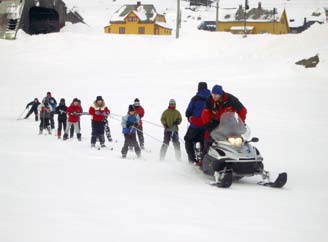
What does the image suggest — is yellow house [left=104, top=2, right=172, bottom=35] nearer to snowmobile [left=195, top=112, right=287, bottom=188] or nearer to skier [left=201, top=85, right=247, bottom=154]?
skier [left=201, top=85, right=247, bottom=154]

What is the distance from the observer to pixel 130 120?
538 inches

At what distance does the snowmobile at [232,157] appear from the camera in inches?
359

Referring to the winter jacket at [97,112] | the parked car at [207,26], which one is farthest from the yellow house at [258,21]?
the winter jacket at [97,112]

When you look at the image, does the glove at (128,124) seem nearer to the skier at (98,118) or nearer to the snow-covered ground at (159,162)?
the snow-covered ground at (159,162)

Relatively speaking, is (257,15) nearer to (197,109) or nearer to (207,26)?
(207,26)

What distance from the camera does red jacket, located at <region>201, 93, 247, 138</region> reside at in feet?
31.9

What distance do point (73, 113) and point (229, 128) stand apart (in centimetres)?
863

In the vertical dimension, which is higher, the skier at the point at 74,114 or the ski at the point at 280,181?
the skier at the point at 74,114

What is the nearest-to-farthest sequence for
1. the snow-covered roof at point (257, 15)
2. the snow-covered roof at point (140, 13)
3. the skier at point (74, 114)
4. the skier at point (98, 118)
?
1. the skier at point (98, 118)
2. the skier at point (74, 114)
3. the snow-covered roof at point (140, 13)
4. the snow-covered roof at point (257, 15)

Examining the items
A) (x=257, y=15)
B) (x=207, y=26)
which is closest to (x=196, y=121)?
(x=257, y=15)

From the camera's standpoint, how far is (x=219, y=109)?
9.79m

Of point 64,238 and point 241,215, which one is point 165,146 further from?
point 64,238

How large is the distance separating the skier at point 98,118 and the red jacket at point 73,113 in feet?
5.31

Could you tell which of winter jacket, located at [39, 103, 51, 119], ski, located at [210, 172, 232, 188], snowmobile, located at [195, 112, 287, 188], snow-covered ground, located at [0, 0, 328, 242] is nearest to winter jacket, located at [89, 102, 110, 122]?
snow-covered ground, located at [0, 0, 328, 242]
